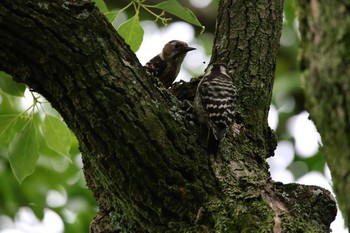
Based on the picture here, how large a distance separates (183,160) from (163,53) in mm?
3365

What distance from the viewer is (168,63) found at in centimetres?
653

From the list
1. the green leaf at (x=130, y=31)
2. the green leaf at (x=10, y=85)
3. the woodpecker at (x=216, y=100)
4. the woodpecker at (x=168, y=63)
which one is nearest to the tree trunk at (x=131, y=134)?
the woodpecker at (x=216, y=100)

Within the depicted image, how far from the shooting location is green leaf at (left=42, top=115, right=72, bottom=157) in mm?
4371

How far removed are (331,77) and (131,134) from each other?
5.62ft

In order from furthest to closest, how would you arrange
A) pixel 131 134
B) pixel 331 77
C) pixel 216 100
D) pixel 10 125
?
pixel 216 100 < pixel 10 125 < pixel 131 134 < pixel 331 77

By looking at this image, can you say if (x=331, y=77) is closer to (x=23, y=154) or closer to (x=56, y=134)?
(x=23, y=154)

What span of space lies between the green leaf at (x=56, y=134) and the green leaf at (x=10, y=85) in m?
0.34

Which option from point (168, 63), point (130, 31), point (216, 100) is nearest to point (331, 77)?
point (130, 31)

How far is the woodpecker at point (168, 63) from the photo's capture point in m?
6.38

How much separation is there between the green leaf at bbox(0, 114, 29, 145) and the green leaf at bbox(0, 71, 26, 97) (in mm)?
213

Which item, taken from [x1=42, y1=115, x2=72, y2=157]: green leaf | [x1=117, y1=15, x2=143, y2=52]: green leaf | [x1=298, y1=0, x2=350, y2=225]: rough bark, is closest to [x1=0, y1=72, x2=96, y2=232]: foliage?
[x1=42, y1=115, x2=72, y2=157]: green leaf

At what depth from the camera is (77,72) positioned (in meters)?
3.34

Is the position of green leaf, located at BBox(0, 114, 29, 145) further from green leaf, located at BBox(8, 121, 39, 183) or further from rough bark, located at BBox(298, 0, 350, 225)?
rough bark, located at BBox(298, 0, 350, 225)

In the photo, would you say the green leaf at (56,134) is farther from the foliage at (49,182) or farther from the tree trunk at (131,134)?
the tree trunk at (131,134)
